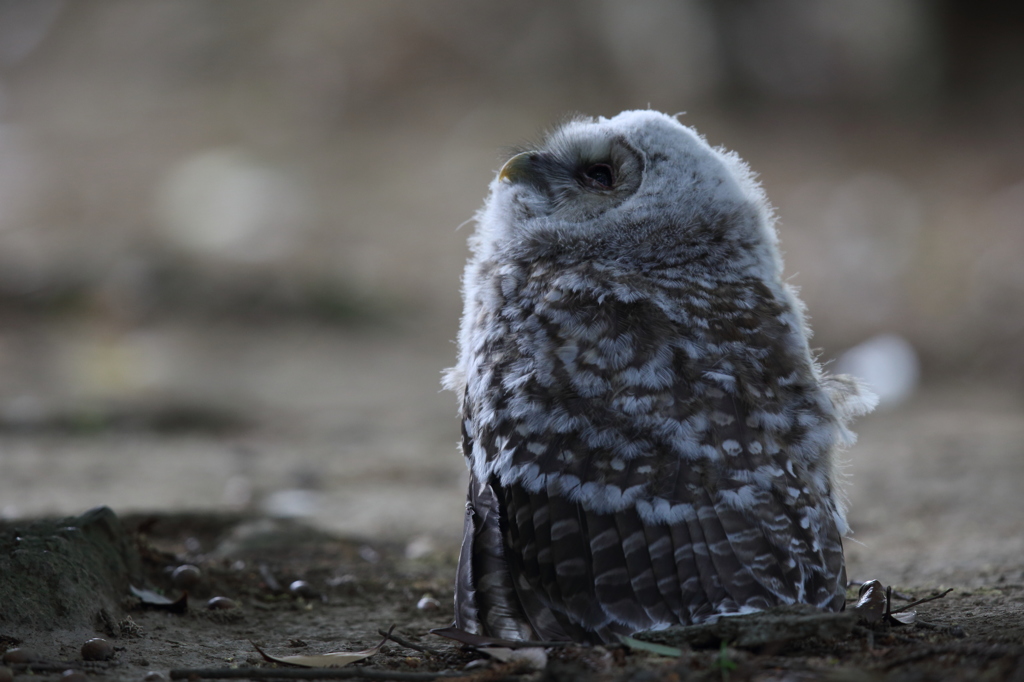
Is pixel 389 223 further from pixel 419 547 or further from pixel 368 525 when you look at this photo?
pixel 419 547

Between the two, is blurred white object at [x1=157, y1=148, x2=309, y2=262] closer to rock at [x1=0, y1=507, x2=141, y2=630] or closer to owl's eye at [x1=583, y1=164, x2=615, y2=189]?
rock at [x1=0, y1=507, x2=141, y2=630]

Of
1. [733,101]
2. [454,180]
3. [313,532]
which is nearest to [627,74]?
[733,101]

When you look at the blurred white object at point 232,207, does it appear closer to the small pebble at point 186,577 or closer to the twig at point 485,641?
the small pebble at point 186,577

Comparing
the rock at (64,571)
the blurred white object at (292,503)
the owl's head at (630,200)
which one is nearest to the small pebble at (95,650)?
the rock at (64,571)

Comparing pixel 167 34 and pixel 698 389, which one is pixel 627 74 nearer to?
pixel 167 34

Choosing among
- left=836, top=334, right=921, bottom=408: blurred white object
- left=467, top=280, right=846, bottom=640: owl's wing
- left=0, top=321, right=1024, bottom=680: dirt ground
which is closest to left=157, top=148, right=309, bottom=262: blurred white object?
left=0, top=321, right=1024, bottom=680: dirt ground

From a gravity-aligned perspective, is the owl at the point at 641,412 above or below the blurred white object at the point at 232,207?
below
